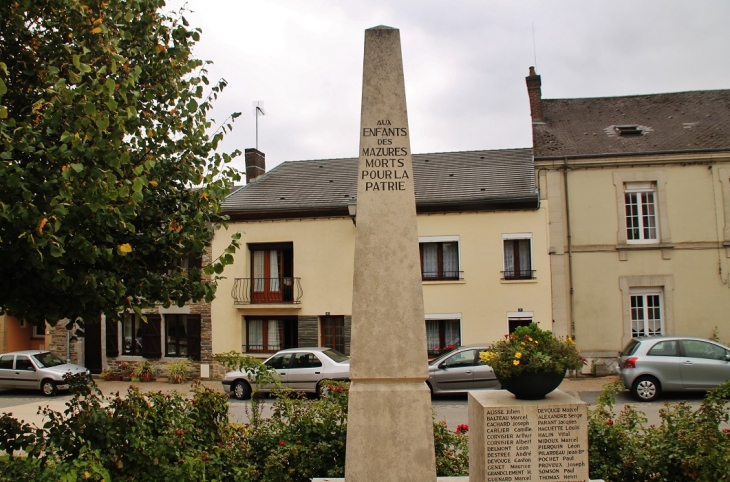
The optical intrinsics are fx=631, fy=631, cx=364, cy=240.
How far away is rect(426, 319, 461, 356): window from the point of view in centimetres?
2038

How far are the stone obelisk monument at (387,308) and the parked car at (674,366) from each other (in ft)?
35.6

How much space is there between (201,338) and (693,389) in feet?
50.3

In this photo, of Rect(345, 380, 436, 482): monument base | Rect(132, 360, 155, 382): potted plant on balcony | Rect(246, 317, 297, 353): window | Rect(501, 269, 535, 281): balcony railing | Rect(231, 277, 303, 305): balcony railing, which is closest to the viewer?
Rect(345, 380, 436, 482): monument base

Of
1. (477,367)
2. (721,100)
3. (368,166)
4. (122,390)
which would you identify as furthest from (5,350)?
(721,100)

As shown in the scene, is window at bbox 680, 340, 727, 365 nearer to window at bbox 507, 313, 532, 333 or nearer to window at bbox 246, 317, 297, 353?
window at bbox 507, 313, 532, 333

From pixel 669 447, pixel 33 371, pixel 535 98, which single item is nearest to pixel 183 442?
pixel 669 447

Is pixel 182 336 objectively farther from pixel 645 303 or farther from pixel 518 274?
pixel 645 303

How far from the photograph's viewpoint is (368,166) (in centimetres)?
566

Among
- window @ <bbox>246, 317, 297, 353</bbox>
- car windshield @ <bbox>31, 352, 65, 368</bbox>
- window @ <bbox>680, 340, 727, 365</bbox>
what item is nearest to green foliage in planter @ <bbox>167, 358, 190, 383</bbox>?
window @ <bbox>246, 317, 297, 353</bbox>

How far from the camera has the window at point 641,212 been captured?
1984 centimetres

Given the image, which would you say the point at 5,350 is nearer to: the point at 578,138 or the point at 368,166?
the point at 578,138

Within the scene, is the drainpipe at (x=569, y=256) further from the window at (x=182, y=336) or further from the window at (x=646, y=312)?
the window at (x=182, y=336)

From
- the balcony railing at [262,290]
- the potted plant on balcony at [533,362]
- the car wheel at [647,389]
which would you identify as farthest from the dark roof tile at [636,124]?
the potted plant on balcony at [533,362]

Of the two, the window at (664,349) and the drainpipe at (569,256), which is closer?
the window at (664,349)
